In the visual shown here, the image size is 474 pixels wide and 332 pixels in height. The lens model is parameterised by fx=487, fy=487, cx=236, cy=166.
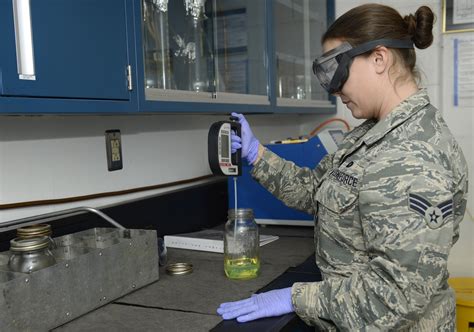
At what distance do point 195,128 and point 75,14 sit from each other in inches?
41.0

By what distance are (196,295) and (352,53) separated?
2.29 feet

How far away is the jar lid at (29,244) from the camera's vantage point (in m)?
1.02

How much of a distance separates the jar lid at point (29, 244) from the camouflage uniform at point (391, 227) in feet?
1.84

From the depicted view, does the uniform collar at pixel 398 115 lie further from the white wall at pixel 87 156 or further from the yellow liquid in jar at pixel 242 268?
the white wall at pixel 87 156

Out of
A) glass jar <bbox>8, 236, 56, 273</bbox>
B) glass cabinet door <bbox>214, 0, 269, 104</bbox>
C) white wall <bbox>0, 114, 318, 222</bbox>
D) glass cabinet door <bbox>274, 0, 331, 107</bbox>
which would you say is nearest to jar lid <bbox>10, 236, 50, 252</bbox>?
glass jar <bbox>8, 236, 56, 273</bbox>

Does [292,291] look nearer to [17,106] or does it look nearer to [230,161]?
[230,161]

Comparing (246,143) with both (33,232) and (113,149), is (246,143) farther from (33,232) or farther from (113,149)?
(33,232)

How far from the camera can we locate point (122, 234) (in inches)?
51.6

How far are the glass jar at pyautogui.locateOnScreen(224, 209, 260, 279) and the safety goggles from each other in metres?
0.43

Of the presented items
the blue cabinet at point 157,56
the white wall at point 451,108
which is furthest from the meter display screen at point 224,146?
the white wall at point 451,108

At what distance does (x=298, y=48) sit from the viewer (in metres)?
2.39

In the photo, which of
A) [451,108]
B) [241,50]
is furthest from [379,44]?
[451,108]

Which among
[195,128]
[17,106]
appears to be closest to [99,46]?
[17,106]

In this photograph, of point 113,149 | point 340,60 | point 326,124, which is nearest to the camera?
point 340,60
